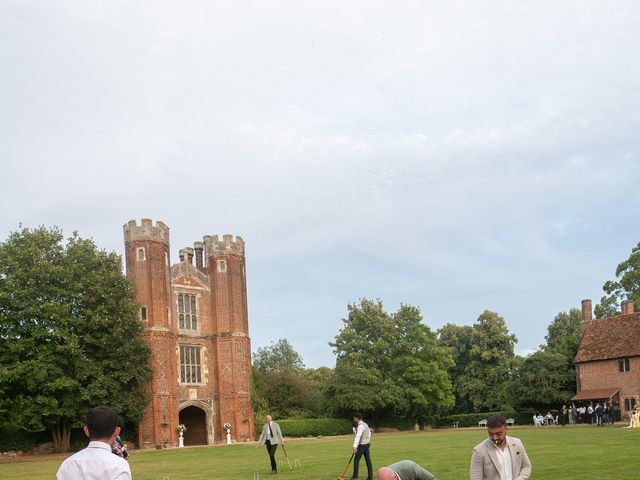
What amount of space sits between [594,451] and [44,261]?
3244 cm

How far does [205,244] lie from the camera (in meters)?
58.2

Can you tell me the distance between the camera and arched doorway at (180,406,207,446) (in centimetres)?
5638

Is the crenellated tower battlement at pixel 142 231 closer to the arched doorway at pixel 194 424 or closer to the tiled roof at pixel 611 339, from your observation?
the arched doorway at pixel 194 424

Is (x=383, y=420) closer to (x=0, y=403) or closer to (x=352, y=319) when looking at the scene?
(x=352, y=319)

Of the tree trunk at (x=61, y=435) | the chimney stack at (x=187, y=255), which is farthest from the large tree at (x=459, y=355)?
the tree trunk at (x=61, y=435)

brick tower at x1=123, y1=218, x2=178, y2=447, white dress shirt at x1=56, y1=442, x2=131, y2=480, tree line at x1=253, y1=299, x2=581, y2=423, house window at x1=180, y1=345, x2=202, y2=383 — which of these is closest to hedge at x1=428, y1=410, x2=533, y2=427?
tree line at x1=253, y1=299, x2=581, y2=423

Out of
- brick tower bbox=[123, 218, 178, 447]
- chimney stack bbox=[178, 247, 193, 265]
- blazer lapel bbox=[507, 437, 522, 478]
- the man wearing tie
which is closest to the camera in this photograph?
blazer lapel bbox=[507, 437, 522, 478]

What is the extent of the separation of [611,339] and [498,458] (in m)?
54.4

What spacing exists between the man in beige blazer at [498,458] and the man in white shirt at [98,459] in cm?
405

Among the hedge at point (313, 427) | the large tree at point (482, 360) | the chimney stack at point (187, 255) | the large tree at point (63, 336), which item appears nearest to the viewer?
the large tree at point (63, 336)

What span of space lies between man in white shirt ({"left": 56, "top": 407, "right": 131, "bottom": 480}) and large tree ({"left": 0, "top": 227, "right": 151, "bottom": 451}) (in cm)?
3878

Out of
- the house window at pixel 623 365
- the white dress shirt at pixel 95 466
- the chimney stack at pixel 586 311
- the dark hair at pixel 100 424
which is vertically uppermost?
the chimney stack at pixel 586 311

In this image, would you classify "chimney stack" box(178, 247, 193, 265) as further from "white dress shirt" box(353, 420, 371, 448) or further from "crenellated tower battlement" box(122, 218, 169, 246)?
"white dress shirt" box(353, 420, 371, 448)

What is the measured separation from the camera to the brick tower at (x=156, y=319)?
50969mm
